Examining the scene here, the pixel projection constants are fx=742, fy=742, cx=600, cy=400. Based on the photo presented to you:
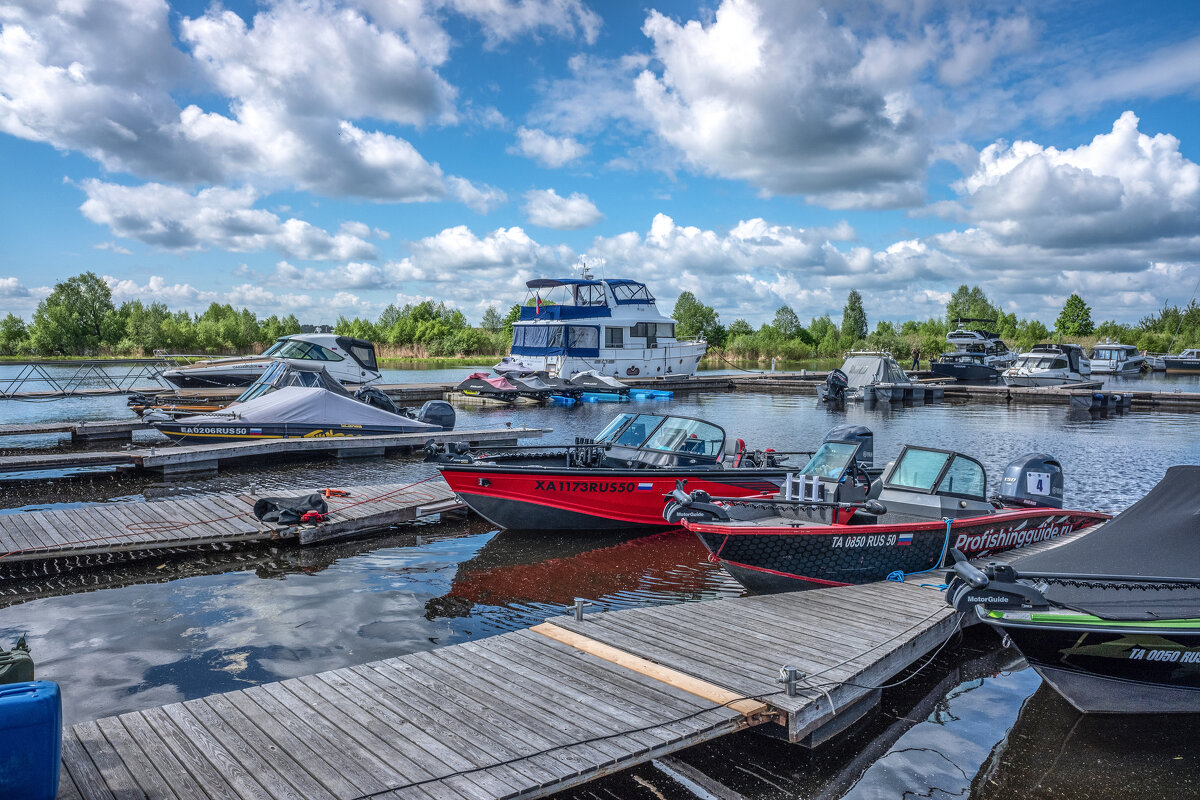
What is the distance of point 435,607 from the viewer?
9344 millimetres

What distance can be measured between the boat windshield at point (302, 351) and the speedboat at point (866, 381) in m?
24.4

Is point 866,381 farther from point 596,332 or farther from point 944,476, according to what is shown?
point 944,476

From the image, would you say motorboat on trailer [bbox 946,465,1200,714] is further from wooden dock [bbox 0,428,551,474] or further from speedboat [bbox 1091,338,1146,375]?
speedboat [bbox 1091,338,1146,375]

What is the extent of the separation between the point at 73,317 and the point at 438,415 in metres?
81.1

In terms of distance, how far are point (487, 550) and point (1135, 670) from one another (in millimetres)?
8602

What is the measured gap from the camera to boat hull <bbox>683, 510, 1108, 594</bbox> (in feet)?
28.7

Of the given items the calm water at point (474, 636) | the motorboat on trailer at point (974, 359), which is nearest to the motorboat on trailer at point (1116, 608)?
the calm water at point (474, 636)

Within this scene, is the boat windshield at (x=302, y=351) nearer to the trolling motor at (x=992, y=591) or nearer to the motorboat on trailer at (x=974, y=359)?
the trolling motor at (x=992, y=591)

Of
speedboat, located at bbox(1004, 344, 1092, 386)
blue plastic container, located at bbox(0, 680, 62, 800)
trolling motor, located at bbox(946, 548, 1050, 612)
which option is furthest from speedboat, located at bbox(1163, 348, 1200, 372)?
blue plastic container, located at bbox(0, 680, 62, 800)

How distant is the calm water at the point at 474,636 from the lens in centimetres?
584

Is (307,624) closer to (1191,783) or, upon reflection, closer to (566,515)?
(566,515)

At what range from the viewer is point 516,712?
18.1 ft

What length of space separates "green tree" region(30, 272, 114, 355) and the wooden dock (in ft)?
244

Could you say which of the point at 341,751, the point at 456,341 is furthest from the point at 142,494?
the point at 456,341
